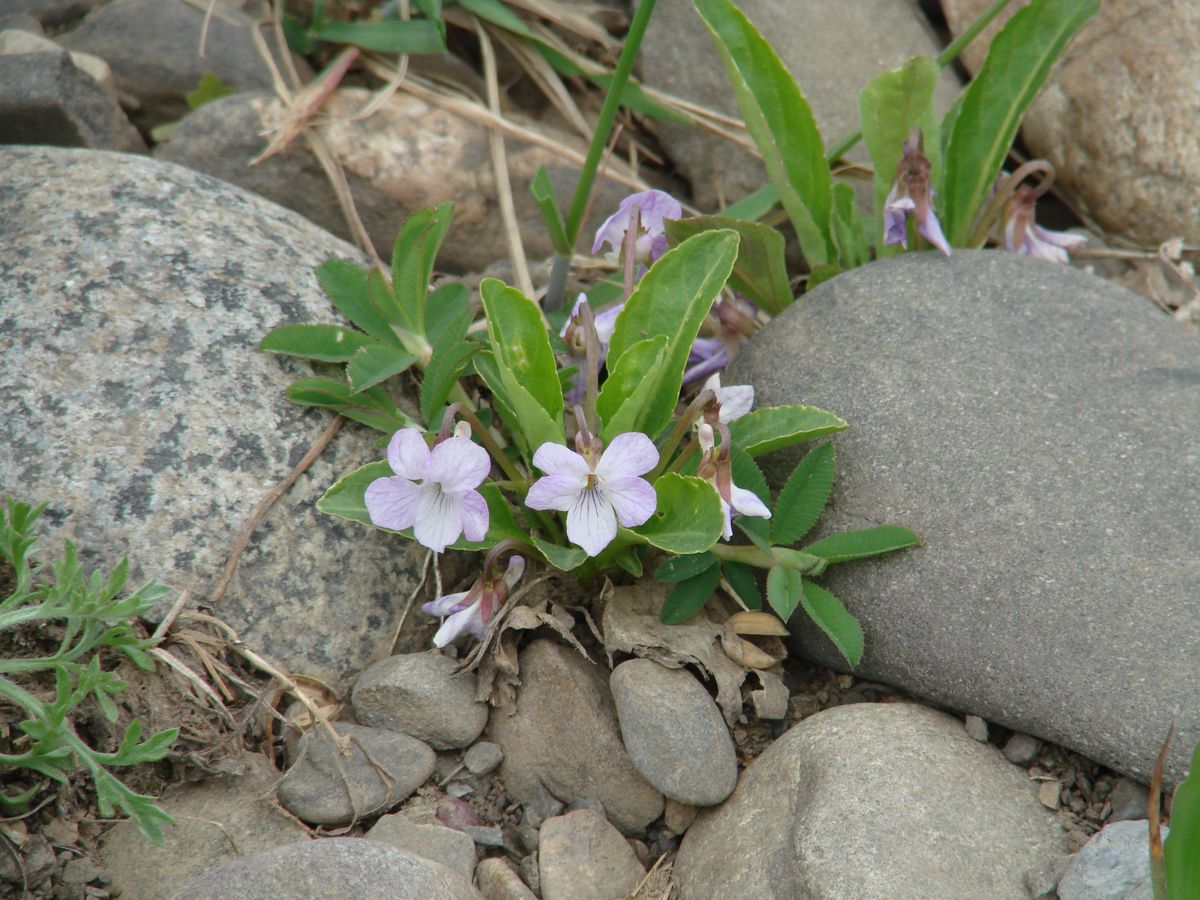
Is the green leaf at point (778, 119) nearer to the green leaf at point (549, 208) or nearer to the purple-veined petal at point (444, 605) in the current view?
the green leaf at point (549, 208)

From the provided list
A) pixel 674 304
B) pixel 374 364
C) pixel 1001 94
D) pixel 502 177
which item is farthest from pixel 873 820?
pixel 502 177

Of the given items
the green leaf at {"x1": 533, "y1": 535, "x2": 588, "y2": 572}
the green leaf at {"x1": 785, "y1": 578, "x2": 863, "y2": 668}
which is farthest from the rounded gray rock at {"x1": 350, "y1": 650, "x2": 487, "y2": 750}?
the green leaf at {"x1": 785, "y1": 578, "x2": 863, "y2": 668}

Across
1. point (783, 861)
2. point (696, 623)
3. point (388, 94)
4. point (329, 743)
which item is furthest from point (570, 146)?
point (783, 861)

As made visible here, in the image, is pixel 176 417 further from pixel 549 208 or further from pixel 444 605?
pixel 549 208

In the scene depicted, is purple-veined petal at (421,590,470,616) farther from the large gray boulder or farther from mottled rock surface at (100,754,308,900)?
the large gray boulder

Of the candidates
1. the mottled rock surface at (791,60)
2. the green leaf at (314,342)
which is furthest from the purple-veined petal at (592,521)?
the mottled rock surface at (791,60)

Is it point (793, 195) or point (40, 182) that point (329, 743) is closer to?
point (40, 182)
